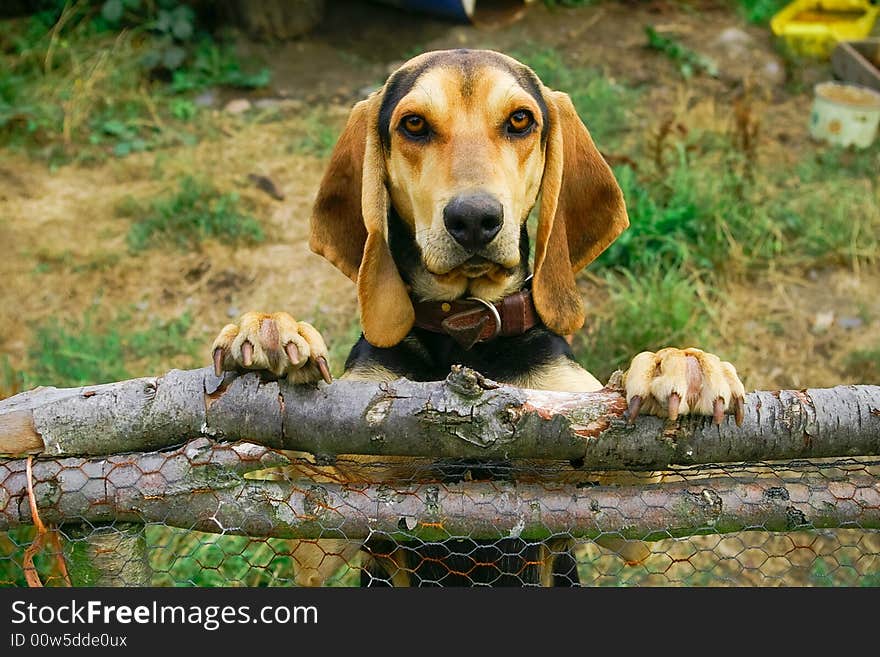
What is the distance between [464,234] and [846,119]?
215 inches

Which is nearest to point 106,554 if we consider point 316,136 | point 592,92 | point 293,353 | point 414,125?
point 293,353

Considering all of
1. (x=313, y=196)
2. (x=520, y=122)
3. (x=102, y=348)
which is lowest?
(x=102, y=348)

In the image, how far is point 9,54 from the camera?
8727mm

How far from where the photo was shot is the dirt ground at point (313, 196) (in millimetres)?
5516

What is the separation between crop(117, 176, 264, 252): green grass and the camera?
20.8 ft

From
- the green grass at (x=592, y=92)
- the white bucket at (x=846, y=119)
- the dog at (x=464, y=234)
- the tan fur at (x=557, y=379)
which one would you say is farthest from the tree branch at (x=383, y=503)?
the white bucket at (x=846, y=119)

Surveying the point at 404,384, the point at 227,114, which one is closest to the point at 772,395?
the point at 404,384

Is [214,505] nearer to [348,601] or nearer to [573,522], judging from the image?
[348,601]

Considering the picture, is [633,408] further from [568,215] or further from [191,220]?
[191,220]

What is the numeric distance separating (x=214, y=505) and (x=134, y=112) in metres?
6.55

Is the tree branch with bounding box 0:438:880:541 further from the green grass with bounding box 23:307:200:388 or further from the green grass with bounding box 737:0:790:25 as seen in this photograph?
the green grass with bounding box 737:0:790:25

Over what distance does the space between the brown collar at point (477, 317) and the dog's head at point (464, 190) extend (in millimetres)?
62

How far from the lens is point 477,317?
292cm

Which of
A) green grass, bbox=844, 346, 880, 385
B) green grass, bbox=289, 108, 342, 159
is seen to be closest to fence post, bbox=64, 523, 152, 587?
green grass, bbox=844, 346, 880, 385
